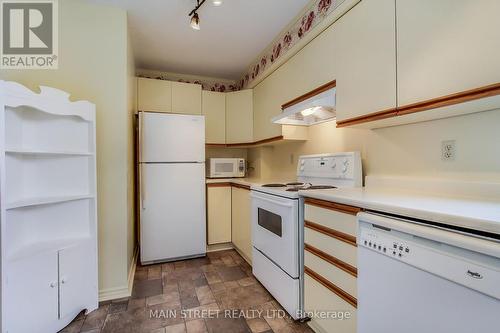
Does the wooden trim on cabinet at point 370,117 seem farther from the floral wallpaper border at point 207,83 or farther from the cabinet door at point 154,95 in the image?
the floral wallpaper border at point 207,83

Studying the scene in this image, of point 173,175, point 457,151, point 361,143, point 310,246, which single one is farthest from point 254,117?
point 457,151

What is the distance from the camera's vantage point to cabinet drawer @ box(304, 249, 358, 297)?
124 centimetres

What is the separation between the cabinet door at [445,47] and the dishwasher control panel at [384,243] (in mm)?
687

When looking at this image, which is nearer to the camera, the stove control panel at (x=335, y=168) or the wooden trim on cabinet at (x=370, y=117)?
the wooden trim on cabinet at (x=370, y=117)

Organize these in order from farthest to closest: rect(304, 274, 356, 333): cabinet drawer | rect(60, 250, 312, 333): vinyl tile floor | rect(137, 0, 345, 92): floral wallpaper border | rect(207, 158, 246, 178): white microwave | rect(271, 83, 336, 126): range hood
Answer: rect(207, 158, 246, 178): white microwave
rect(137, 0, 345, 92): floral wallpaper border
rect(271, 83, 336, 126): range hood
rect(60, 250, 312, 333): vinyl tile floor
rect(304, 274, 356, 333): cabinet drawer

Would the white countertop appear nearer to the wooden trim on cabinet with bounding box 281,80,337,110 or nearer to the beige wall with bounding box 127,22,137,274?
the wooden trim on cabinet with bounding box 281,80,337,110

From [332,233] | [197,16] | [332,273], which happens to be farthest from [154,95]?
[332,273]

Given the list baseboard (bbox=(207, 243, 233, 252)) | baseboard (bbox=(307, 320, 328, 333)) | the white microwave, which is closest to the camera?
baseboard (bbox=(307, 320, 328, 333))

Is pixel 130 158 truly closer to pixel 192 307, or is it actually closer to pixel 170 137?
pixel 170 137

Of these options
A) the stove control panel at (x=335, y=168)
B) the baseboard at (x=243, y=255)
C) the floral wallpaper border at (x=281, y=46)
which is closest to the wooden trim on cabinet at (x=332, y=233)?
the stove control panel at (x=335, y=168)

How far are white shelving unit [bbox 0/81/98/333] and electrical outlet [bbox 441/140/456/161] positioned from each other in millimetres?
2288

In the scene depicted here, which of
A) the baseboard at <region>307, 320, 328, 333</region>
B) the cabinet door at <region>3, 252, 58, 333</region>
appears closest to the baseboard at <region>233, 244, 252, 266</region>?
the baseboard at <region>307, 320, 328, 333</region>

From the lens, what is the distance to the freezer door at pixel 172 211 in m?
2.64

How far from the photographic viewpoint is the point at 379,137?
170 cm
